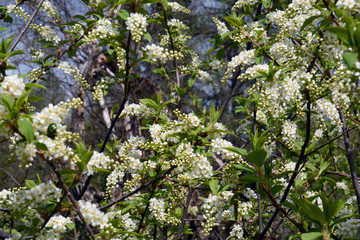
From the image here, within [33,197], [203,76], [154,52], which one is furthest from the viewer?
[203,76]

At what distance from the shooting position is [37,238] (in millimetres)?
1942

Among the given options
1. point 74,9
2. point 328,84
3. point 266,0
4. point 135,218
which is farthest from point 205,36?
point 328,84

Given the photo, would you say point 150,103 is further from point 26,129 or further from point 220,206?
point 26,129

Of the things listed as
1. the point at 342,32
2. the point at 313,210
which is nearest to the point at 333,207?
Result: the point at 313,210

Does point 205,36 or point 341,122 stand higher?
point 205,36

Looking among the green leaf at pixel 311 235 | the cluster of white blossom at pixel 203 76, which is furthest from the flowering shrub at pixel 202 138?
the cluster of white blossom at pixel 203 76

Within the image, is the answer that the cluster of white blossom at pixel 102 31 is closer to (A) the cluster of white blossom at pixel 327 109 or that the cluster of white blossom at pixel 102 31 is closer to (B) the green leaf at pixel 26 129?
(B) the green leaf at pixel 26 129

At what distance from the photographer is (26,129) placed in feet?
5.12

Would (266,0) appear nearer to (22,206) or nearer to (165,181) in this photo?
(165,181)

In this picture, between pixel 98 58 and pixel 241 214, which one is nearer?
pixel 241 214

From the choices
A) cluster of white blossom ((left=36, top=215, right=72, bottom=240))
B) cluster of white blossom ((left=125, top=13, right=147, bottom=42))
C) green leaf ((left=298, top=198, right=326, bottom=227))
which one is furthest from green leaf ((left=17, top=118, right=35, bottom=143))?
green leaf ((left=298, top=198, right=326, bottom=227))

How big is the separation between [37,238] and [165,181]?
1.23 m

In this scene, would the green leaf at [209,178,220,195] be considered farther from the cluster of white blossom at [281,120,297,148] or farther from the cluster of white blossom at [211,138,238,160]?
the cluster of white blossom at [281,120,297,148]

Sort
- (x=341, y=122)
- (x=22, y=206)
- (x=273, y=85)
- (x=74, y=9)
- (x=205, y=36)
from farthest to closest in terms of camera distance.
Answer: (x=205, y=36) → (x=74, y=9) → (x=341, y=122) → (x=273, y=85) → (x=22, y=206)
